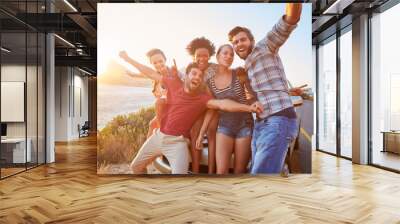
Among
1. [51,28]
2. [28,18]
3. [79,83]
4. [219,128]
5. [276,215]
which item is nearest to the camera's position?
[276,215]

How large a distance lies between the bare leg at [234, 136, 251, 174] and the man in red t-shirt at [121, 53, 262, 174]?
60 centimetres

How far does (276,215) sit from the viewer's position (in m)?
3.90

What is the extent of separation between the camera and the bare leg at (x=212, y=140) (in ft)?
20.3

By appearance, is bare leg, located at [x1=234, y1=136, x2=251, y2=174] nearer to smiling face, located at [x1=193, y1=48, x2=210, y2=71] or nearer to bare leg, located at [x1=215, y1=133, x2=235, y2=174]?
bare leg, located at [x1=215, y1=133, x2=235, y2=174]

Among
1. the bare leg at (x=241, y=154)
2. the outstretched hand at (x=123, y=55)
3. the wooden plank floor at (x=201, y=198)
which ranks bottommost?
the wooden plank floor at (x=201, y=198)

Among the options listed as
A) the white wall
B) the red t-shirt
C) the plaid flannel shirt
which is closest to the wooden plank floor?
the red t-shirt

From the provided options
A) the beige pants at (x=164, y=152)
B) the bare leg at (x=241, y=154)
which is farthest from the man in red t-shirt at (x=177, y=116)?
the bare leg at (x=241, y=154)

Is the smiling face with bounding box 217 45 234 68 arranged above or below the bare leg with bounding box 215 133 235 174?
above

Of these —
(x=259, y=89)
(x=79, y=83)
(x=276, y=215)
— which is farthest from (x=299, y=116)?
(x=79, y=83)

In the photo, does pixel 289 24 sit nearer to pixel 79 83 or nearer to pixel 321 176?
pixel 321 176

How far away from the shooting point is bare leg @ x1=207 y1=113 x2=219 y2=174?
618 centimetres

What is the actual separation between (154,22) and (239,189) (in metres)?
3.06

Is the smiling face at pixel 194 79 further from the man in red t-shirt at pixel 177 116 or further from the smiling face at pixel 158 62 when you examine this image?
the smiling face at pixel 158 62

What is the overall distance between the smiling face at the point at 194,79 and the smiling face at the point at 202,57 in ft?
0.31
